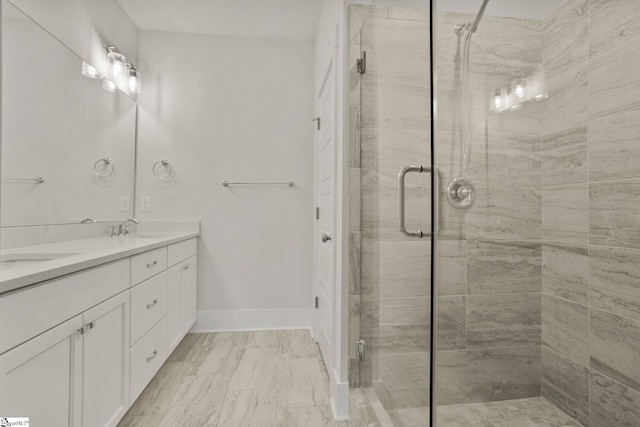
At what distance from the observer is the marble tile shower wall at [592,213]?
665 millimetres

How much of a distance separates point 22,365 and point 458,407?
119cm

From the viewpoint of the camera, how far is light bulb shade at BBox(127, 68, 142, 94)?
105 inches

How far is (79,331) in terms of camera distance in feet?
3.70

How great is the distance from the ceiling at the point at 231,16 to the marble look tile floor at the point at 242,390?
2.57 meters

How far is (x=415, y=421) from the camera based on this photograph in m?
1.12

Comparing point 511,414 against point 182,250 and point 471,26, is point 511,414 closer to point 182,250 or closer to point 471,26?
point 471,26

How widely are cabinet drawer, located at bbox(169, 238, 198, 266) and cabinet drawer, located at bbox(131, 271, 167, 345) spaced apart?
175 mm

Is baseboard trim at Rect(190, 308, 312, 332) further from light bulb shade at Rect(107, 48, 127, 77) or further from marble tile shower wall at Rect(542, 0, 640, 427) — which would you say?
marble tile shower wall at Rect(542, 0, 640, 427)

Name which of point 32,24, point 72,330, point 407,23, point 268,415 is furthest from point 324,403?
point 32,24

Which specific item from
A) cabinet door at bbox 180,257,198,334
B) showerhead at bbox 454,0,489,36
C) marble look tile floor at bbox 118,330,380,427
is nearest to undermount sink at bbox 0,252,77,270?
marble look tile floor at bbox 118,330,380,427

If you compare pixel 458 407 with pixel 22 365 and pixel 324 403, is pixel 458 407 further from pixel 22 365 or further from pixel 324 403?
pixel 22 365

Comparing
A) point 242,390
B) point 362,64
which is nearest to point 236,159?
point 362,64

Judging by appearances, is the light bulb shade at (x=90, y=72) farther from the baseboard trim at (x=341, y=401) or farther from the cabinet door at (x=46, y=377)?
the baseboard trim at (x=341, y=401)

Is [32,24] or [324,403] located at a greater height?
[32,24]
